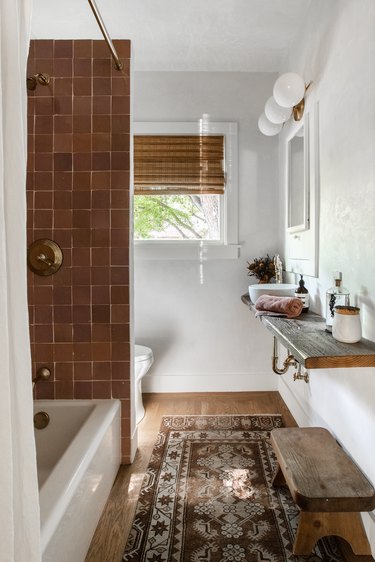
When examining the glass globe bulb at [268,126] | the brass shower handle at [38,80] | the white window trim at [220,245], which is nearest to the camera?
the brass shower handle at [38,80]

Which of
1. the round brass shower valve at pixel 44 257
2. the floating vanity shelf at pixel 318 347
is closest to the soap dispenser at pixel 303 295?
the floating vanity shelf at pixel 318 347

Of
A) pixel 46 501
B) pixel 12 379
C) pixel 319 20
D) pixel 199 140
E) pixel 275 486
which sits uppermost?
pixel 319 20

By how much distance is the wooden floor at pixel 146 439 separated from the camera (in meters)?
1.41

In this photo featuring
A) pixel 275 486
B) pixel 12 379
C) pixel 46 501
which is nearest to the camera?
pixel 12 379

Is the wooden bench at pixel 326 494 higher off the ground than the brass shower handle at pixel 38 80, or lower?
lower

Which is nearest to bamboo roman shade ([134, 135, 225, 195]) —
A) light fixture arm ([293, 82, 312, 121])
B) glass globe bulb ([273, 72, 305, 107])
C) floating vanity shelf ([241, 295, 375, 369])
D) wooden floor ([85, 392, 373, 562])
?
light fixture arm ([293, 82, 312, 121])

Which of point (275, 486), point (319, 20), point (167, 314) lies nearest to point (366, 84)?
point (319, 20)

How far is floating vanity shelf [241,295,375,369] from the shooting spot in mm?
1274

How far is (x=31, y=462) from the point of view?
74cm

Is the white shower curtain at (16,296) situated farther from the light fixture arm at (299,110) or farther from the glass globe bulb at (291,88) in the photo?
the light fixture arm at (299,110)

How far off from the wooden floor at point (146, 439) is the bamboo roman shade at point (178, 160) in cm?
164

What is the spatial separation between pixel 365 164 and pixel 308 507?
4.13 ft

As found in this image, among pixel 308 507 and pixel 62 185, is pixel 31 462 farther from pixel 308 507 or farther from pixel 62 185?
pixel 62 185

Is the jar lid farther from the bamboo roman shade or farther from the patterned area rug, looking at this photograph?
the bamboo roman shade
